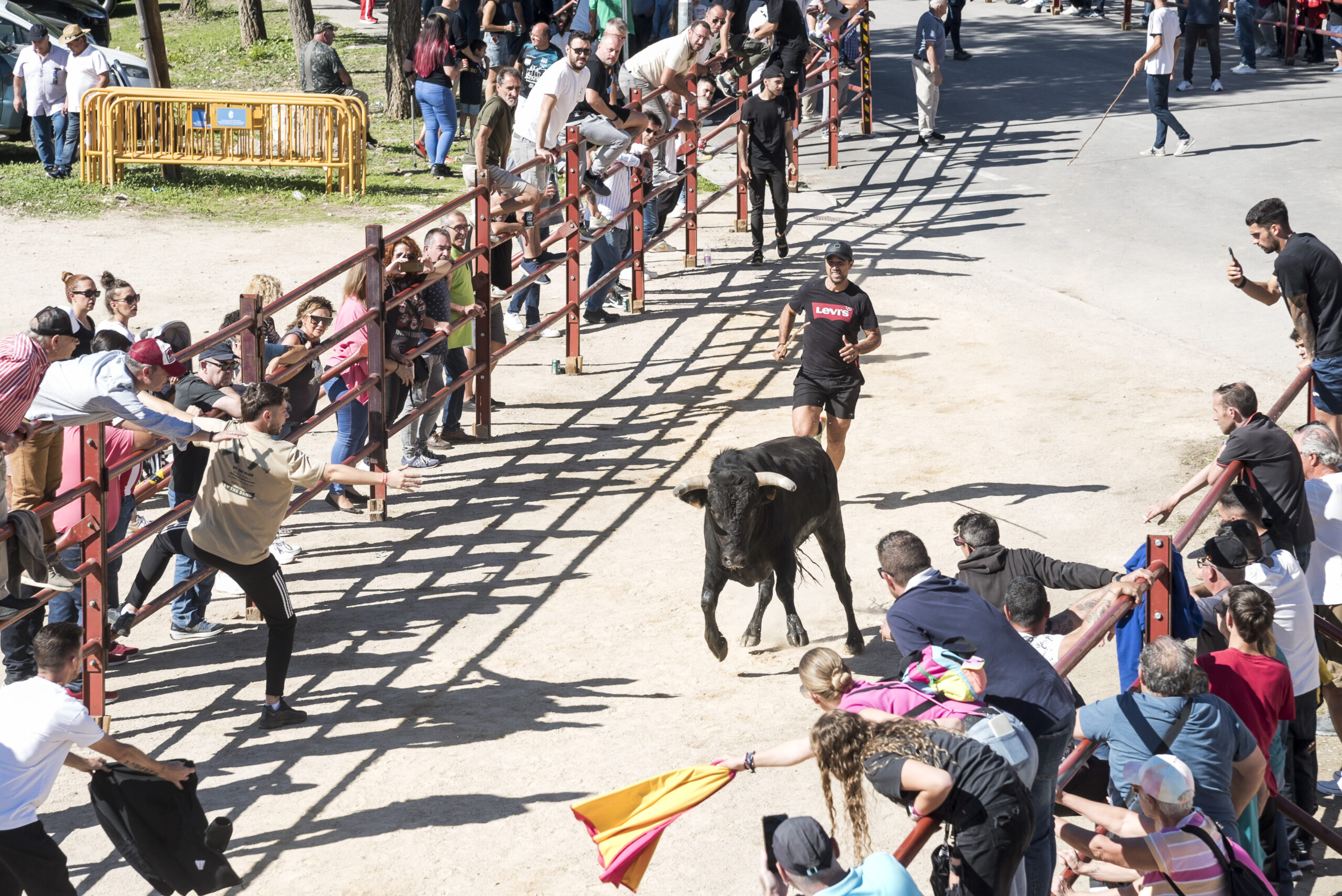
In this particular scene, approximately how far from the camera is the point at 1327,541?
25.2ft

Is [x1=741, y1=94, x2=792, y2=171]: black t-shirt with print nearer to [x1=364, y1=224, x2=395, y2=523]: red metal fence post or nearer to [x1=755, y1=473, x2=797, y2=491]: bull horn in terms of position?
[x1=364, y1=224, x2=395, y2=523]: red metal fence post

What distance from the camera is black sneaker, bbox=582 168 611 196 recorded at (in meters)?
13.7

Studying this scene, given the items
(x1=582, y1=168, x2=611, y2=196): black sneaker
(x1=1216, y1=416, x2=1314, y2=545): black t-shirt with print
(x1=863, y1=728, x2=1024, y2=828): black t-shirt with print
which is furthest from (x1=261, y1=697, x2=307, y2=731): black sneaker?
(x1=582, y1=168, x2=611, y2=196): black sneaker

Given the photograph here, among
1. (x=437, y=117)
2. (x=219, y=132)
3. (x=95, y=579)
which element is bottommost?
(x=95, y=579)

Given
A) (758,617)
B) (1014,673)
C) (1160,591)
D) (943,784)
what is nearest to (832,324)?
(758,617)

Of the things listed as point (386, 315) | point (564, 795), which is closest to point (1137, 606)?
point (564, 795)

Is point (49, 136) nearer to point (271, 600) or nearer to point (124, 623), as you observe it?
point (124, 623)

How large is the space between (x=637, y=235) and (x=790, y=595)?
715 cm

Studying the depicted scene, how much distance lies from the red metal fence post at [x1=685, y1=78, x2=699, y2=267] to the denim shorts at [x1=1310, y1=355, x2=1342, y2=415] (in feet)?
25.6

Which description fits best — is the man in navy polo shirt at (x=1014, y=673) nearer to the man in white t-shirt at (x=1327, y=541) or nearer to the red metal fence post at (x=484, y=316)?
the man in white t-shirt at (x=1327, y=541)

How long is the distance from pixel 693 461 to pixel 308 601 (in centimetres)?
349

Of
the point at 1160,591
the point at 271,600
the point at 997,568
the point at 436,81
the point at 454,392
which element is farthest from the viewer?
the point at 436,81

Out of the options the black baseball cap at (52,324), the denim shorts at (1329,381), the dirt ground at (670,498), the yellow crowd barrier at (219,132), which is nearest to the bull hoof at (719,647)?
the dirt ground at (670,498)

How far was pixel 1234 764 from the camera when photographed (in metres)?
5.60
